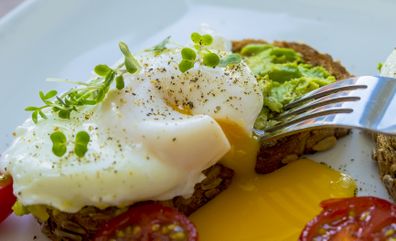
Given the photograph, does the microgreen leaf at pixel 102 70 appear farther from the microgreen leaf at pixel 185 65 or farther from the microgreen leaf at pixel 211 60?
the microgreen leaf at pixel 211 60

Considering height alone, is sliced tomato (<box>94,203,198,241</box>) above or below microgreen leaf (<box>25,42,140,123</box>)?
below

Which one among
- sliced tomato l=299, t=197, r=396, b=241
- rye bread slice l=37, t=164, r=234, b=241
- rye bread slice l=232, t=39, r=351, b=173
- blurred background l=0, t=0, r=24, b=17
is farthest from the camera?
blurred background l=0, t=0, r=24, b=17

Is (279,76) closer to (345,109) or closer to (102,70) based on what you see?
(345,109)

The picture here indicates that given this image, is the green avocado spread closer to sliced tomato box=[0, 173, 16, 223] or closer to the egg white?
the egg white

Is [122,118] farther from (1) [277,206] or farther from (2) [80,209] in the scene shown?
(1) [277,206]

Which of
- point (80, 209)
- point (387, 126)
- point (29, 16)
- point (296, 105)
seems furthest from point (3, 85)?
point (387, 126)

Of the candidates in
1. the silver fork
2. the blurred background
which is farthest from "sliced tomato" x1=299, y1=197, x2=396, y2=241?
the blurred background

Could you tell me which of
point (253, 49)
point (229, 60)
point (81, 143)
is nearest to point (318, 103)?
point (229, 60)
